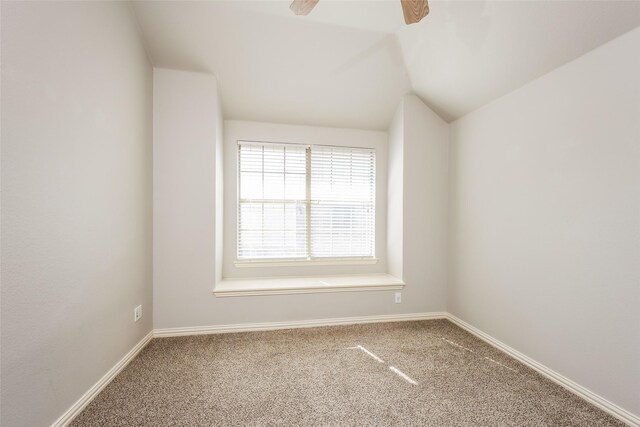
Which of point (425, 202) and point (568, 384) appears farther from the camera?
point (425, 202)

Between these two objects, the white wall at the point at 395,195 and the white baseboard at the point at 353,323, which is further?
the white wall at the point at 395,195

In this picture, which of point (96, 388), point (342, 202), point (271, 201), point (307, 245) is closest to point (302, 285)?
point (307, 245)

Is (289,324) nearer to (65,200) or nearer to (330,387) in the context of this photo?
(330,387)

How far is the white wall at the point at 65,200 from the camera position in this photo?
1228 mm

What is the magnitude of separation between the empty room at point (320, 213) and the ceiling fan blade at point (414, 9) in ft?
0.04

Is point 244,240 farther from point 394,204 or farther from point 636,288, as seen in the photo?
point 636,288

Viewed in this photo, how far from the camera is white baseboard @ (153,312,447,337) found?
2684 millimetres

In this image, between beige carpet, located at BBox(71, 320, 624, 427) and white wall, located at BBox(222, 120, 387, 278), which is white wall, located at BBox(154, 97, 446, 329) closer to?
→ beige carpet, located at BBox(71, 320, 624, 427)

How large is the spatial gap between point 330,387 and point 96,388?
1.55m

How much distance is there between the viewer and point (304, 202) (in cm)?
348

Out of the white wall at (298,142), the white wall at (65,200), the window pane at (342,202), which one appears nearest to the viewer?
the white wall at (65,200)

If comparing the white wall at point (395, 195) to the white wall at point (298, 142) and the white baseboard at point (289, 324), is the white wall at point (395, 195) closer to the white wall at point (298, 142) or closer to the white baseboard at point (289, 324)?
the white wall at point (298, 142)

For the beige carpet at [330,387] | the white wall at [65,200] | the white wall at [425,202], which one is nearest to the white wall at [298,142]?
the white wall at [425,202]

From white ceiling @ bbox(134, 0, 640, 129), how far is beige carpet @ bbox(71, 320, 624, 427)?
2325 millimetres
